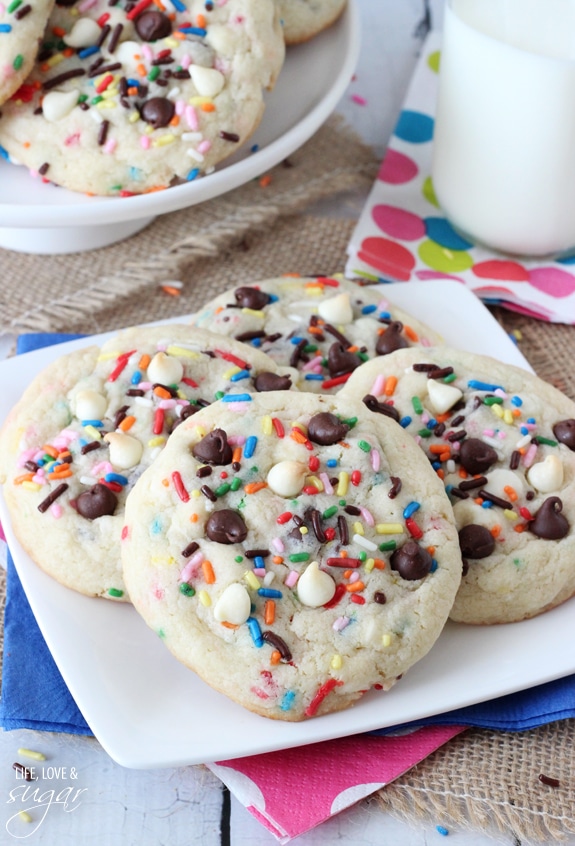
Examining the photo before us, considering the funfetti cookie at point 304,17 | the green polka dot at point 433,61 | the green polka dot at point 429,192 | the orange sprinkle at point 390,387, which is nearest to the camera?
the orange sprinkle at point 390,387

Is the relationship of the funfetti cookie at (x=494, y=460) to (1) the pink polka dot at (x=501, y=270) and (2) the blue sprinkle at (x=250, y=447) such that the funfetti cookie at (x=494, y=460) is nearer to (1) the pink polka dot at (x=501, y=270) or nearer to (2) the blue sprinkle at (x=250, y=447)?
(2) the blue sprinkle at (x=250, y=447)

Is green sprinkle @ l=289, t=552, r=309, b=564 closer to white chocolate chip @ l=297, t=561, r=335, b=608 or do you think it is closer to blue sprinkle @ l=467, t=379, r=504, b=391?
white chocolate chip @ l=297, t=561, r=335, b=608

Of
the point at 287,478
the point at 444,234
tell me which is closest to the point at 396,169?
the point at 444,234

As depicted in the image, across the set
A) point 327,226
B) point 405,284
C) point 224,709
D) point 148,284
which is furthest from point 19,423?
point 327,226

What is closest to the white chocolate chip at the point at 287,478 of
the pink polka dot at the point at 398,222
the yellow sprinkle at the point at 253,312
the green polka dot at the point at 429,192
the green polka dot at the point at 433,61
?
the yellow sprinkle at the point at 253,312

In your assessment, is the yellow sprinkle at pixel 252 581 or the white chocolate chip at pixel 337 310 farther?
the white chocolate chip at pixel 337 310

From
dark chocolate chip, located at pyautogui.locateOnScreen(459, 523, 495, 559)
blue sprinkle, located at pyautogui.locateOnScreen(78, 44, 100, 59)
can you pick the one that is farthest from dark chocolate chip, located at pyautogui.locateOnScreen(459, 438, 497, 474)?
blue sprinkle, located at pyautogui.locateOnScreen(78, 44, 100, 59)

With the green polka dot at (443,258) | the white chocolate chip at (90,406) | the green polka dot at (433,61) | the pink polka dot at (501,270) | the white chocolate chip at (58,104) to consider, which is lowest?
the green polka dot at (443,258)

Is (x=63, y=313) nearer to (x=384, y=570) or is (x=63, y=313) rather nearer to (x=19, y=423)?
(x=19, y=423)
